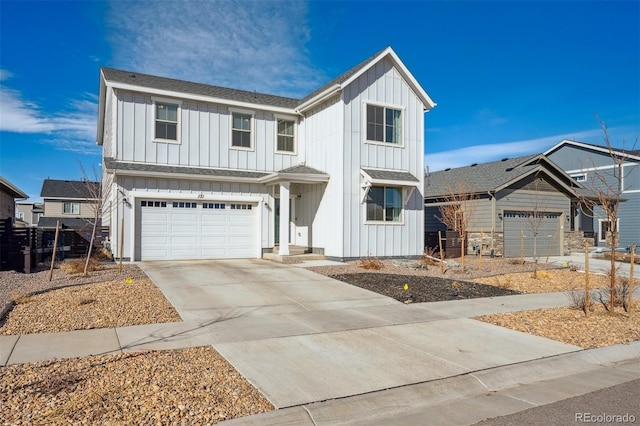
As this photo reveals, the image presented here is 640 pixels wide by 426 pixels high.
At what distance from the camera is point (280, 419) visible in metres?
4.56

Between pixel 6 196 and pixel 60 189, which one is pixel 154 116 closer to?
pixel 6 196

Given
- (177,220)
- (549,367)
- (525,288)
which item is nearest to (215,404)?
(549,367)

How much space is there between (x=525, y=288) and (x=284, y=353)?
343 inches

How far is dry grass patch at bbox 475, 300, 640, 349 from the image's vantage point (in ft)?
25.7

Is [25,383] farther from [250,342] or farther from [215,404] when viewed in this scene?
[250,342]

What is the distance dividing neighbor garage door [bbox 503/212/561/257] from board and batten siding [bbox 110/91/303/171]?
1109 cm

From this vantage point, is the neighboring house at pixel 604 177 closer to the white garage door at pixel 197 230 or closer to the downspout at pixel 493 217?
the downspout at pixel 493 217

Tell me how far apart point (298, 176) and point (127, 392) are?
13239mm

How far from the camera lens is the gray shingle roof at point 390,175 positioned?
18.0 metres

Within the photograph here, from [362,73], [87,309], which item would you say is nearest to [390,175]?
[362,73]

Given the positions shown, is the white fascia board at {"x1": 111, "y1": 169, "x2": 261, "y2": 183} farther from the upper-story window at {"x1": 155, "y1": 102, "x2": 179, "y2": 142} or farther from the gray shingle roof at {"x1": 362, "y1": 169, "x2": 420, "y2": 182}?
the gray shingle roof at {"x1": 362, "y1": 169, "x2": 420, "y2": 182}

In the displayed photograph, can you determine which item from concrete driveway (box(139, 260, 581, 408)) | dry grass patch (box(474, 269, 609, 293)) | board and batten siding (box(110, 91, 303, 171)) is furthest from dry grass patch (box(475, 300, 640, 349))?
board and batten siding (box(110, 91, 303, 171))

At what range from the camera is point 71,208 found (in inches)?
1743

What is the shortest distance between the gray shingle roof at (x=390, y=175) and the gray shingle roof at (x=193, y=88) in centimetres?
497
